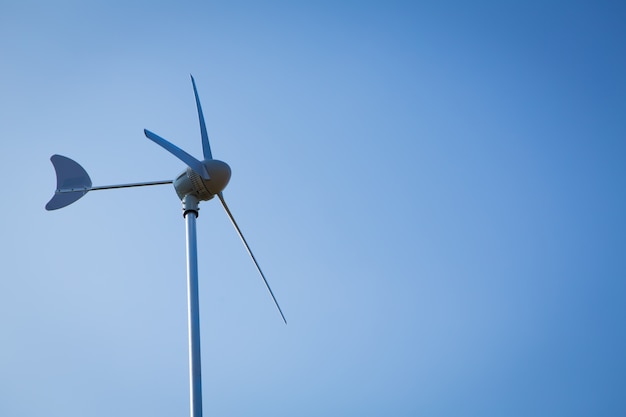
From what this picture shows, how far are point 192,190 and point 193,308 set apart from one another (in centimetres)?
357

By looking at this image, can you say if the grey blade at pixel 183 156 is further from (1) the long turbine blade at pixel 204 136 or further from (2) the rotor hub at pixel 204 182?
(1) the long turbine blade at pixel 204 136

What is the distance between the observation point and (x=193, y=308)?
47.8 ft

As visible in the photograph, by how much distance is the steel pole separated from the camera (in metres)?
13.4

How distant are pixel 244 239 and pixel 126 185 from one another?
374 cm

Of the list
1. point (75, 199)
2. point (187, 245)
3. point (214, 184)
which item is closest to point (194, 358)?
point (187, 245)

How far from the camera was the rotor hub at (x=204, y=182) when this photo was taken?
16547 millimetres

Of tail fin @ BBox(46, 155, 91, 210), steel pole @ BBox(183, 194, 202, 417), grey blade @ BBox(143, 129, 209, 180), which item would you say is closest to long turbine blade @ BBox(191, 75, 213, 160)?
grey blade @ BBox(143, 129, 209, 180)

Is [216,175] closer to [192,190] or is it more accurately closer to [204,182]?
[204,182]

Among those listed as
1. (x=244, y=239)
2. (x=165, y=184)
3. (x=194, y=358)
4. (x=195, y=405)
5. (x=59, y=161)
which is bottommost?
(x=195, y=405)

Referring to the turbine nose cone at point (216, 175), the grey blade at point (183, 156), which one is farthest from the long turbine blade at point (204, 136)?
the grey blade at point (183, 156)

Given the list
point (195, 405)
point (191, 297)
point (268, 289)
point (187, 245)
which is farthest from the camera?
point (268, 289)

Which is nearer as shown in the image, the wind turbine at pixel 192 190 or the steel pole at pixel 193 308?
the steel pole at pixel 193 308

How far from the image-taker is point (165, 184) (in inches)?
691

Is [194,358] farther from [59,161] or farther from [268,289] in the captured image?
[59,161]
